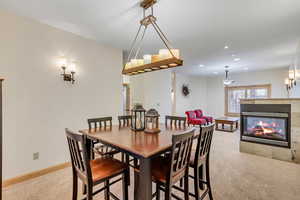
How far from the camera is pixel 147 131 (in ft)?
6.53

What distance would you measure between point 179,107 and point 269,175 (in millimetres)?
5052

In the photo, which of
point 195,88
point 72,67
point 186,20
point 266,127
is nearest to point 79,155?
point 72,67

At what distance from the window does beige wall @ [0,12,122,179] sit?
725cm

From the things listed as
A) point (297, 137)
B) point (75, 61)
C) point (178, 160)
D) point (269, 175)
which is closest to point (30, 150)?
point (75, 61)

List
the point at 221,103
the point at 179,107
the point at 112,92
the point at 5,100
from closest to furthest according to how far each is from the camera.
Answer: the point at 5,100
the point at 112,92
the point at 179,107
the point at 221,103

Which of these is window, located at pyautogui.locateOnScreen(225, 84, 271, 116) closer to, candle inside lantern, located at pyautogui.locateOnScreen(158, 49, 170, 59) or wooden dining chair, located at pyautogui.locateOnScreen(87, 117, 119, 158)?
candle inside lantern, located at pyautogui.locateOnScreen(158, 49, 170, 59)

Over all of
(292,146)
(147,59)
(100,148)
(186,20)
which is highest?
(186,20)

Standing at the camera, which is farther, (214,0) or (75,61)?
(75,61)

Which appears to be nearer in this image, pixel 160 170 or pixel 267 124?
pixel 160 170

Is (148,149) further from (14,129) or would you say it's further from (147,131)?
(14,129)

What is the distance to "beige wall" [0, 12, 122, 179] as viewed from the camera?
7.43 feet

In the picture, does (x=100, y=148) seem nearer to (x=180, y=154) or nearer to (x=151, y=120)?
(x=151, y=120)

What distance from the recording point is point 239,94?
7.66 m

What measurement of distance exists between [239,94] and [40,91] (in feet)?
27.7
